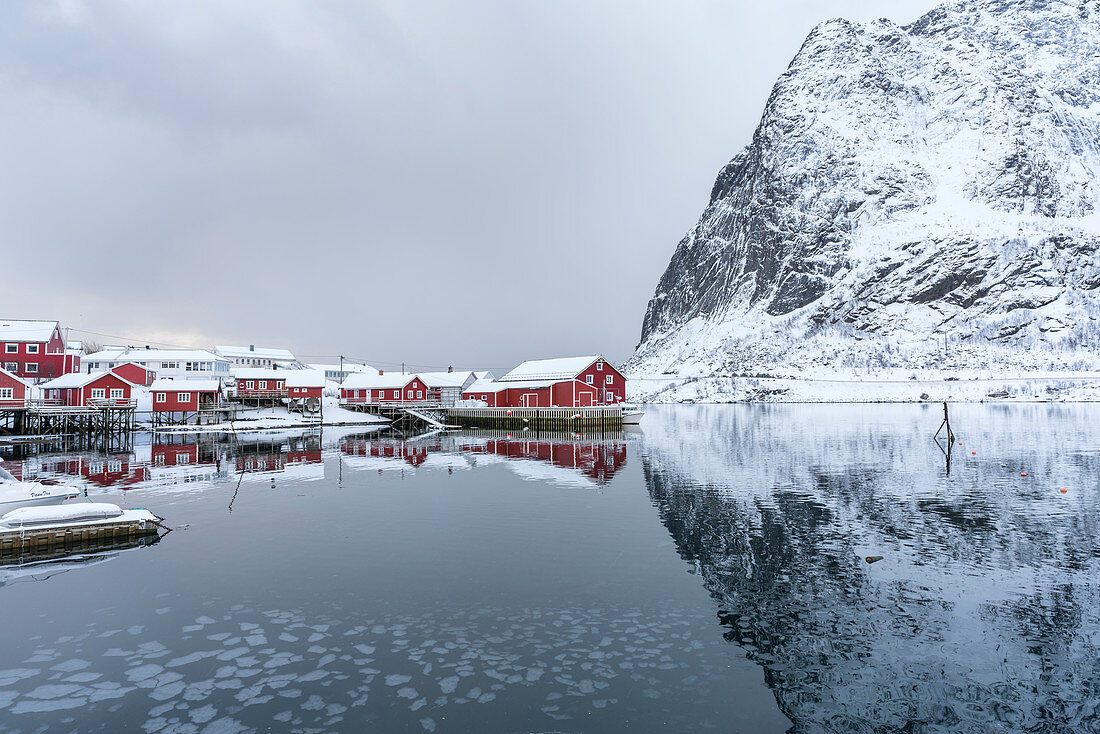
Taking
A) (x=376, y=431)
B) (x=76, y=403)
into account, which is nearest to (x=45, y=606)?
(x=376, y=431)

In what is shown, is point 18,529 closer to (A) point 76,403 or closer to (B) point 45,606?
(B) point 45,606

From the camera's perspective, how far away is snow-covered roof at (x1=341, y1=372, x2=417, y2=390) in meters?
98.8

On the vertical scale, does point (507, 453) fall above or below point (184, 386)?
below

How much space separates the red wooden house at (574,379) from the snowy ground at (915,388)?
10731 cm

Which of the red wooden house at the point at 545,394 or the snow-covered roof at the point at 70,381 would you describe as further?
the red wooden house at the point at 545,394

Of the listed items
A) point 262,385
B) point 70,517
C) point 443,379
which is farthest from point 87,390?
point 70,517

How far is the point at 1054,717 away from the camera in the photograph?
10.3 meters

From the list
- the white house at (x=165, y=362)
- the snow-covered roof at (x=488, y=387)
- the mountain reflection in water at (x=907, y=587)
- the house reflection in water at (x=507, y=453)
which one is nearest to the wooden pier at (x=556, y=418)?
the snow-covered roof at (x=488, y=387)

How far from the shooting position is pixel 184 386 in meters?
79.7

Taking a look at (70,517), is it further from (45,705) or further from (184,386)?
(184,386)

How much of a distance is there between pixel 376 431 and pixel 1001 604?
70.5 meters

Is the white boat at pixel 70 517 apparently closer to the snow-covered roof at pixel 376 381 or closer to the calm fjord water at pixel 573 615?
the calm fjord water at pixel 573 615

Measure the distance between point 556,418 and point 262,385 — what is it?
45553 millimetres

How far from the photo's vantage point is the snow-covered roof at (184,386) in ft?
258
